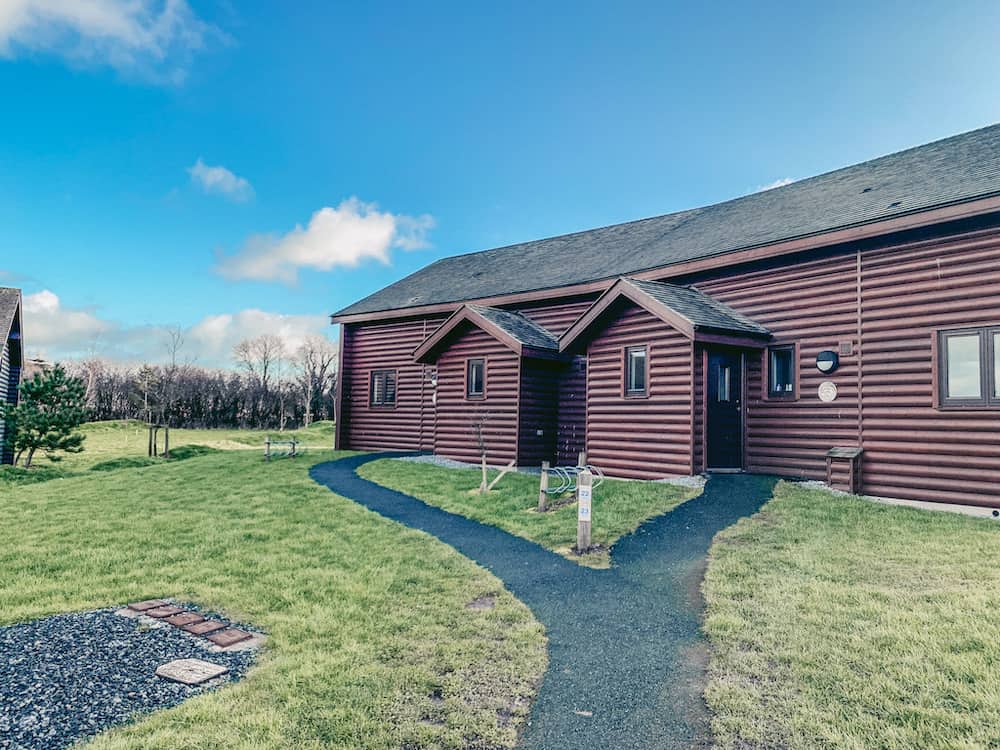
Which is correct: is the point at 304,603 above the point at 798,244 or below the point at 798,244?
below

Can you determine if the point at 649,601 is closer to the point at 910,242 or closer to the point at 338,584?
the point at 338,584

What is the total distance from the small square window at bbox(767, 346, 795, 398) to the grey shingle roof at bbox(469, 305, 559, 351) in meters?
5.58

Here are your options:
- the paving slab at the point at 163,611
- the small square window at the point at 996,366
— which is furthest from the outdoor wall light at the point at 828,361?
the paving slab at the point at 163,611

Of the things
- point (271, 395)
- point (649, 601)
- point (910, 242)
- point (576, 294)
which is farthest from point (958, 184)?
point (271, 395)

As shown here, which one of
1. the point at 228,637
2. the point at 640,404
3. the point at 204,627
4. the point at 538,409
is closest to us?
the point at 228,637

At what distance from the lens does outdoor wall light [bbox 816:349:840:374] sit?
36.3ft

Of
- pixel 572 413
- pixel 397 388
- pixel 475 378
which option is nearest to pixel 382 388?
pixel 397 388

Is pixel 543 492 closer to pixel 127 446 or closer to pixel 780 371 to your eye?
pixel 780 371

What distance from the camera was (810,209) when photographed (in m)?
12.9

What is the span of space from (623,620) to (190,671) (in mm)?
3629

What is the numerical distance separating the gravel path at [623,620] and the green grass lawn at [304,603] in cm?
25

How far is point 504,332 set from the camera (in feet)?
50.0

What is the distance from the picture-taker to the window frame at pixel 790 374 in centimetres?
1173

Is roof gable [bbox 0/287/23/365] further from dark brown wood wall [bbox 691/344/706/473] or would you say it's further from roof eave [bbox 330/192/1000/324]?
dark brown wood wall [bbox 691/344/706/473]
